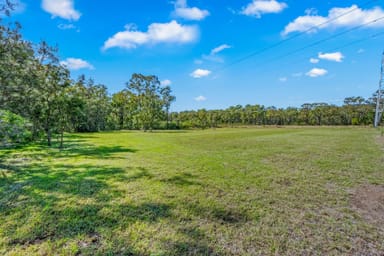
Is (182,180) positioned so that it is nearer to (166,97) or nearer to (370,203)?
(370,203)

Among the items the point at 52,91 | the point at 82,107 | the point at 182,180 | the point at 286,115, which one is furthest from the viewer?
the point at 286,115

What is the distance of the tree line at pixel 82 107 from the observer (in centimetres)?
521

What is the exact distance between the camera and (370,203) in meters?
3.30

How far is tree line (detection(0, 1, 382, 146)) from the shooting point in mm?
5211

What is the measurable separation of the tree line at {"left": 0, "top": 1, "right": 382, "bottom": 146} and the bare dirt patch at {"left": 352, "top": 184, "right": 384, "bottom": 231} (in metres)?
6.86

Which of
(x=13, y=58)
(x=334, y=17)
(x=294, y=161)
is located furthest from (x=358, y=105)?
(x=13, y=58)

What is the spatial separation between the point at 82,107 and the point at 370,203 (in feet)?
39.6

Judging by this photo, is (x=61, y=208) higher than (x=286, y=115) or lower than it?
lower

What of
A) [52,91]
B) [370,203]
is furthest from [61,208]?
[52,91]

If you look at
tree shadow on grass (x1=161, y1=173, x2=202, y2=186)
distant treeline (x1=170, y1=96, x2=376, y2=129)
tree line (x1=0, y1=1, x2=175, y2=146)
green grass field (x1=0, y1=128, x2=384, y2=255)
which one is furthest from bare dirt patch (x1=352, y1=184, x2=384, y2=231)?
distant treeline (x1=170, y1=96, x2=376, y2=129)

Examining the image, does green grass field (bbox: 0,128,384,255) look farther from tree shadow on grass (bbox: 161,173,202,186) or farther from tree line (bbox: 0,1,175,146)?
tree line (bbox: 0,1,175,146)

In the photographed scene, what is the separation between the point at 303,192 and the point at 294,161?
3259 millimetres

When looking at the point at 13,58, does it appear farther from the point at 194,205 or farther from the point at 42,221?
the point at 194,205

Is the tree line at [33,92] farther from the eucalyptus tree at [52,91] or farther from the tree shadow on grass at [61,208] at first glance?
the tree shadow on grass at [61,208]
